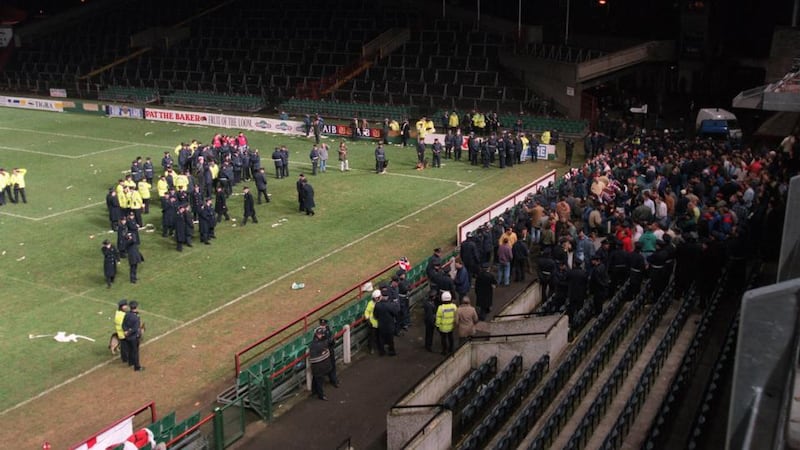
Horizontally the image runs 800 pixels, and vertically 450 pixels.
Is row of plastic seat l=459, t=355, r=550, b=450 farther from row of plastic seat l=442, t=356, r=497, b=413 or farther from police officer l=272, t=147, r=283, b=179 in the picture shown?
police officer l=272, t=147, r=283, b=179

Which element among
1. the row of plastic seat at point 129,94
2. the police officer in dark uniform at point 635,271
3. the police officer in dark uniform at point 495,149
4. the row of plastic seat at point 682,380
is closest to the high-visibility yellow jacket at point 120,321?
the police officer in dark uniform at point 635,271

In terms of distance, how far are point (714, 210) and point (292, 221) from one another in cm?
1410

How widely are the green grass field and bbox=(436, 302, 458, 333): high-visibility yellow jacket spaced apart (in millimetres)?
5232

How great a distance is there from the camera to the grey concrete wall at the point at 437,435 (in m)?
12.6

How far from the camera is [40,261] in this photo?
79.9 feet

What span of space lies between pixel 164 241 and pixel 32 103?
120 ft

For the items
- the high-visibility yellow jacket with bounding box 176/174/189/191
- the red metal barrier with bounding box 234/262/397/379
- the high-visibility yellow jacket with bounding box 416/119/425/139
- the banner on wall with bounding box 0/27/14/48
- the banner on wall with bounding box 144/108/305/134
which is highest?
the banner on wall with bounding box 0/27/14/48

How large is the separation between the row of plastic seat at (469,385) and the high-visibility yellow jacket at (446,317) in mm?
1306

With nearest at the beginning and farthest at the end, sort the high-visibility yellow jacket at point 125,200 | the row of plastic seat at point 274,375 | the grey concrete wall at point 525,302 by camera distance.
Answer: the row of plastic seat at point 274,375 → the grey concrete wall at point 525,302 → the high-visibility yellow jacket at point 125,200

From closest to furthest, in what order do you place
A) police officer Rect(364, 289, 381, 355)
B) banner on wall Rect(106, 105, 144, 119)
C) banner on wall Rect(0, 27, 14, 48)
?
police officer Rect(364, 289, 381, 355) < banner on wall Rect(106, 105, 144, 119) < banner on wall Rect(0, 27, 14, 48)

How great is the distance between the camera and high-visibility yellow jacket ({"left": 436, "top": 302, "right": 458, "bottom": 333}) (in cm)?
1717

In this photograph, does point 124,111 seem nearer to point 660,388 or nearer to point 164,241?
point 164,241

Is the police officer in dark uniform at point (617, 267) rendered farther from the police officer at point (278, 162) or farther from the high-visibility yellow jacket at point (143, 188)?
the police officer at point (278, 162)

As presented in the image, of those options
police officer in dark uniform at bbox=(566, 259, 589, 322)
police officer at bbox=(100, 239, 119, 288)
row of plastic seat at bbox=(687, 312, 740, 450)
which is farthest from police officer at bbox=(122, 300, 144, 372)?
row of plastic seat at bbox=(687, 312, 740, 450)
